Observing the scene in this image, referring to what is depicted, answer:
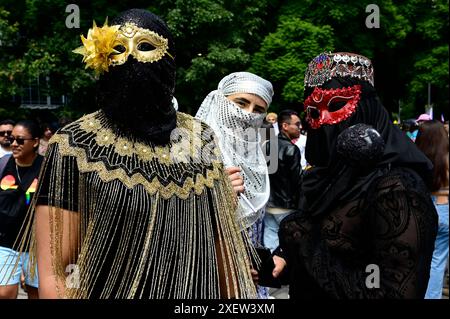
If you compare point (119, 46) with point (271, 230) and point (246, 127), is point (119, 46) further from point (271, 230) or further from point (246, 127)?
point (271, 230)

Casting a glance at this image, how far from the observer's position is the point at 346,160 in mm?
2021

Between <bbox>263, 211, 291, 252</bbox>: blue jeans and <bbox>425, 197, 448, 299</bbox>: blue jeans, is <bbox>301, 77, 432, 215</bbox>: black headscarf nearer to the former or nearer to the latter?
<bbox>425, 197, 448, 299</bbox>: blue jeans

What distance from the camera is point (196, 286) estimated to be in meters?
1.93

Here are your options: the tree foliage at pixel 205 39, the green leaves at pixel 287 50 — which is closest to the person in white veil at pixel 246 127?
the tree foliage at pixel 205 39

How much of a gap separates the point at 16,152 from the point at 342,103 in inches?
129

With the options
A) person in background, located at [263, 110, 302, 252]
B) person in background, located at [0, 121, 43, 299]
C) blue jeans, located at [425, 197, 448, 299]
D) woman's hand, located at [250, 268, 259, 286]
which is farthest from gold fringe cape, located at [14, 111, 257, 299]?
person in background, located at [263, 110, 302, 252]

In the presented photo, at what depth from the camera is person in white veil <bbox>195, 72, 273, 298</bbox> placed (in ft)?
10.8

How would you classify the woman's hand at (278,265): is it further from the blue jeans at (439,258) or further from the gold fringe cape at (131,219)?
the blue jeans at (439,258)

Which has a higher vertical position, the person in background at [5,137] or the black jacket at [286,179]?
the person in background at [5,137]

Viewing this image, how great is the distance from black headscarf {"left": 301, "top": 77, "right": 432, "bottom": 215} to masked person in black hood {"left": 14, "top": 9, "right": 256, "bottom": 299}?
1.19ft

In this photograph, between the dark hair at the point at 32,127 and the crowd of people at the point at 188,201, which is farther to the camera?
the dark hair at the point at 32,127

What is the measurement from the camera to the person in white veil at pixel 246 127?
328cm
